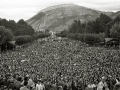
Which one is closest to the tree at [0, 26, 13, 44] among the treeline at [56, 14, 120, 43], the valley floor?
the valley floor

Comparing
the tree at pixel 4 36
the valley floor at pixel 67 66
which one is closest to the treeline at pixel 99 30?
the tree at pixel 4 36

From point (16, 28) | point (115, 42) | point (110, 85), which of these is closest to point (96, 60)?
point (110, 85)

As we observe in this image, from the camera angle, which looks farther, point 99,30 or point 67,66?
point 99,30

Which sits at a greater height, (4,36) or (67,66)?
(4,36)

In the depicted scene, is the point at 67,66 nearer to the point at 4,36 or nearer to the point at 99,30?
the point at 4,36

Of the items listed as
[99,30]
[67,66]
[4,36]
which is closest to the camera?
Answer: [67,66]

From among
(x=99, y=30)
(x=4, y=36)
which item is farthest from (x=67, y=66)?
Result: (x=99, y=30)

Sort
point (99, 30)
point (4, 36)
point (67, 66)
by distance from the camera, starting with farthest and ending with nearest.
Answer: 1. point (99, 30)
2. point (4, 36)
3. point (67, 66)

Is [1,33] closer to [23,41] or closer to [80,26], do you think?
[23,41]

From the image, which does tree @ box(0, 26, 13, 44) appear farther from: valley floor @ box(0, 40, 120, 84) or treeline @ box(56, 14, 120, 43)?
treeline @ box(56, 14, 120, 43)
